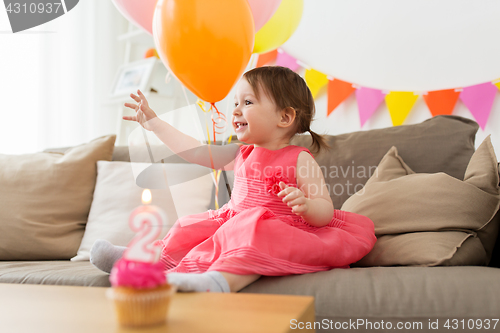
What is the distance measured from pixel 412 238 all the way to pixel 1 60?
2.44 m

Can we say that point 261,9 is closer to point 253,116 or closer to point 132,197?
point 253,116

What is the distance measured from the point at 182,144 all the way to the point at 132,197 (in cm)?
38

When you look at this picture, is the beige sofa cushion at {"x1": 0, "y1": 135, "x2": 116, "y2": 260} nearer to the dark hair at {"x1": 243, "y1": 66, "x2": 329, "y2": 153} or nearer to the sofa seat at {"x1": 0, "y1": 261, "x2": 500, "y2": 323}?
the dark hair at {"x1": 243, "y1": 66, "x2": 329, "y2": 153}

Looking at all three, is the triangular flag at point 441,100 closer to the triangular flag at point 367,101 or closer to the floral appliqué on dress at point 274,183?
the triangular flag at point 367,101

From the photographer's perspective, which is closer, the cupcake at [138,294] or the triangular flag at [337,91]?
the cupcake at [138,294]

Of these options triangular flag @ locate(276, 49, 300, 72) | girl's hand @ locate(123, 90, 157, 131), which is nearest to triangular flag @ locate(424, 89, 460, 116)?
triangular flag @ locate(276, 49, 300, 72)

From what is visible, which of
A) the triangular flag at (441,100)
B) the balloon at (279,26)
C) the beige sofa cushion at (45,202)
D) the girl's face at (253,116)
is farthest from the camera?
the triangular flag at (441,100)

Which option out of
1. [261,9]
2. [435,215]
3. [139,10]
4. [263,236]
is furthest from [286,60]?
[263,236]

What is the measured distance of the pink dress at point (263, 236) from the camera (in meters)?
0.86

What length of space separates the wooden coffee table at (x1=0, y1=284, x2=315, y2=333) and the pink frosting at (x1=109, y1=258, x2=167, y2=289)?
5cm

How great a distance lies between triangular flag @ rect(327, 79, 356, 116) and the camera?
1.93 metres

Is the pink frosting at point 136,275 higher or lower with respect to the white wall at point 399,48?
lower

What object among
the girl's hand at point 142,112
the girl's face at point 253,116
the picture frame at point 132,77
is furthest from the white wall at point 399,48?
the girl's hand at point 142,112

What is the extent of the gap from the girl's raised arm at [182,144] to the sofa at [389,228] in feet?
0.32
